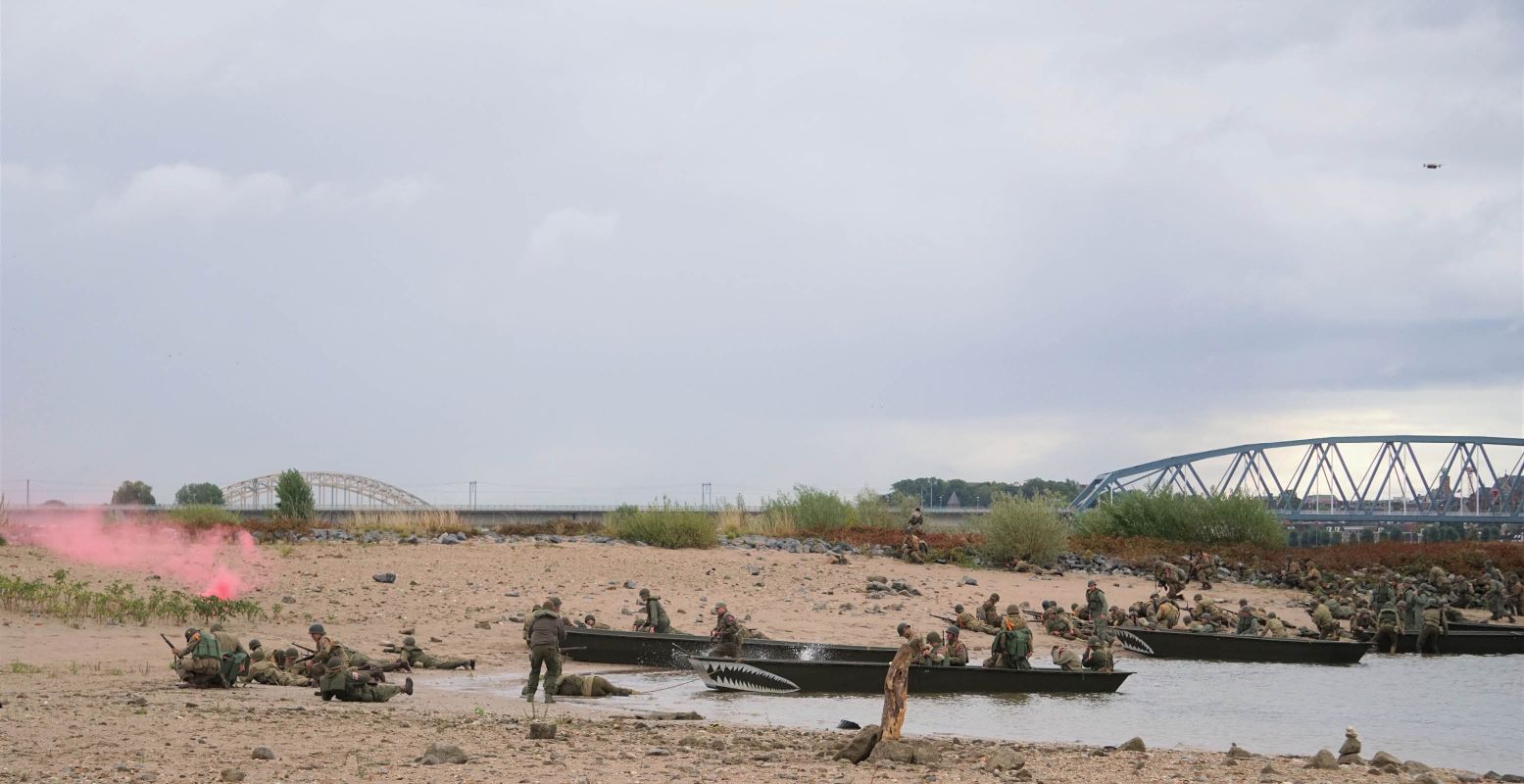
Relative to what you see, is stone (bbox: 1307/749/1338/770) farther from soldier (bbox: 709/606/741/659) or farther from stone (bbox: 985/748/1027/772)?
soldier (bbox: 709/606/741/659)

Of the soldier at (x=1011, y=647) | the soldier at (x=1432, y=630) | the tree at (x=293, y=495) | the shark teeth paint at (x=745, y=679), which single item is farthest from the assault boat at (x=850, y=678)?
the tree at (x=293, y=495)

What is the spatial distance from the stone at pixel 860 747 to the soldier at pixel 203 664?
9855mm

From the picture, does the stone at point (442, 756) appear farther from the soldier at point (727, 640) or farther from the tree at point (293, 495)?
the tree at point (293, 495)

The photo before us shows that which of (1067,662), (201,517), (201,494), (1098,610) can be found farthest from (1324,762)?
(201,494)

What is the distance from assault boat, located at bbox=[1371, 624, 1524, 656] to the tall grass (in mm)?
27018

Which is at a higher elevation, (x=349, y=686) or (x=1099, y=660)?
(x=349, y=686)

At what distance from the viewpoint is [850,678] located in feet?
75.0

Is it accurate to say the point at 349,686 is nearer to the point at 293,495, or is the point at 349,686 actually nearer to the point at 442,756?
the point at 442,756

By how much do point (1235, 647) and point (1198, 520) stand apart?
100 ft

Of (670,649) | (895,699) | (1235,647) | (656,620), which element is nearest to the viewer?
(895,699)

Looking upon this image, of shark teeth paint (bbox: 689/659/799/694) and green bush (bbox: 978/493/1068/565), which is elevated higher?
green bush (bbox: 978/493/1068/565)

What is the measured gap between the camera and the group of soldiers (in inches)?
771

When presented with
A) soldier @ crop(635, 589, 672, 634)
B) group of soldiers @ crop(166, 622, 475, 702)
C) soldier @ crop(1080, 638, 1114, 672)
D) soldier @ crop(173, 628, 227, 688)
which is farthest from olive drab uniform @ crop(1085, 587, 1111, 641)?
soldier @ crop(173, 628, 227, 688)

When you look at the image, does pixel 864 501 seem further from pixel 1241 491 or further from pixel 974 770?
pixel 974 770
